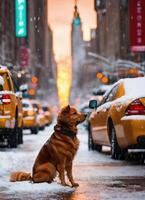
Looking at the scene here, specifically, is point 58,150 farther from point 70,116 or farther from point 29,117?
point 29,117

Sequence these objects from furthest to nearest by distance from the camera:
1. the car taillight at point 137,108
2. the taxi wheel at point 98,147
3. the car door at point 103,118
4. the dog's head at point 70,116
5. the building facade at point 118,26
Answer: the building facade at point 118,26, the taxi wheel at point 98,147, the car door at point 103,118, the car taillight at point 137,108, the dog's head at point 70,116

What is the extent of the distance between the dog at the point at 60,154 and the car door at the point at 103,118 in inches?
192

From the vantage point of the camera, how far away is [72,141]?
28.9 feet

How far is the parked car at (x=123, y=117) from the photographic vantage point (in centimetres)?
1198

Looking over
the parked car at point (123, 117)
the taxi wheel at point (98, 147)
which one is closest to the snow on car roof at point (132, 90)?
the parked car at point (123, 117)

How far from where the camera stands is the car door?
14.0 metres

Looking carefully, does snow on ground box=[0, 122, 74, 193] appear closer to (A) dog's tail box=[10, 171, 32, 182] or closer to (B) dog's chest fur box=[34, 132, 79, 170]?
(A) dog's tail box=[10, 171, 32, 182]

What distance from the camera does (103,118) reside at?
1444 cm

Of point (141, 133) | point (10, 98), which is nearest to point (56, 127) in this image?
point (141, 133)

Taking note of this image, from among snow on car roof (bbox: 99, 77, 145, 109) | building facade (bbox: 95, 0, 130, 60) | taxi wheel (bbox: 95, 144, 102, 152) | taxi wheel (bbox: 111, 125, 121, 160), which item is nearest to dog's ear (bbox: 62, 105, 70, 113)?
snow on car roof (bbox: 99, 77, 145, 109)

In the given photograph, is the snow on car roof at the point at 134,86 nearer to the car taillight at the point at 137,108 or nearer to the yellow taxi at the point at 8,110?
the car taillight at the point at 137,108

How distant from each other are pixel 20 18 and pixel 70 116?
7729 centimetres

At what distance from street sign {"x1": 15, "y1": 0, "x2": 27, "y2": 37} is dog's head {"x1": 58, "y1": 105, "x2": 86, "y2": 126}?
73466mm

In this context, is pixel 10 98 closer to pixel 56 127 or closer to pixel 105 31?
pixel 56 127
